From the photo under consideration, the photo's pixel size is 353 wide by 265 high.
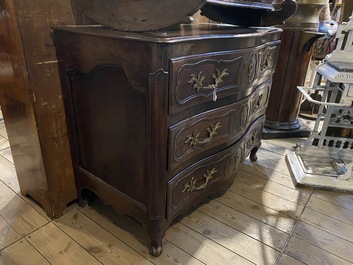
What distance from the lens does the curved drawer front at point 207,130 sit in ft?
3.47

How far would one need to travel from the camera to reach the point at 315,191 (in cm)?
173

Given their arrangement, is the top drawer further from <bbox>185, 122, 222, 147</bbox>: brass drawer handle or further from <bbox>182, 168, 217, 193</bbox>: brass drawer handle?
<bbox>182, 168, 217, 193</bbox>: brass drawer handle

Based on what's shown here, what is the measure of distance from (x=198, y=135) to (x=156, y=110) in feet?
0.90

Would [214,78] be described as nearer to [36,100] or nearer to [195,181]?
[195,181]

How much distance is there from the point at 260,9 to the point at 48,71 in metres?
1.06

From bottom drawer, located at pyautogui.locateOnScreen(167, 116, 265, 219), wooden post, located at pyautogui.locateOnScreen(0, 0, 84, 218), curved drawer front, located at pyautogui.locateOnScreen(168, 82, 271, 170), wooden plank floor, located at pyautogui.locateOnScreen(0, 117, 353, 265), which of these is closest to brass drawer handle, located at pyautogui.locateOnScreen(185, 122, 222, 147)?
curved drawer front, located at pyautogui.locateOnScreen(168, 82, 271, 170)

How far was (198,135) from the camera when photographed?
1.14 m

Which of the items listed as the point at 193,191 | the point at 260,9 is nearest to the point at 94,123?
the point at 193,191

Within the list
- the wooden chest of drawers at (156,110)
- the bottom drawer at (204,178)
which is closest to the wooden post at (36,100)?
the wooden chest of drawers at (156,110)

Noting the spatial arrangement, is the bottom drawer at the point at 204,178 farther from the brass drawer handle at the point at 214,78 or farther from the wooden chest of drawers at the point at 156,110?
the brass drawer handle at the point at 214,78

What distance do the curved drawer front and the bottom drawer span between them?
0.07 m

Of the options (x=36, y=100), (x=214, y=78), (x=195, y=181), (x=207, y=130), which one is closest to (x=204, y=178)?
(x=195, y=181)

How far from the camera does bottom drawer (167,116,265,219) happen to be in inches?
46.3

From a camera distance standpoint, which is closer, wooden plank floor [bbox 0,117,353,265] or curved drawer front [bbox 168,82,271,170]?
curved drawer front [bbox 168,82,271,170]
